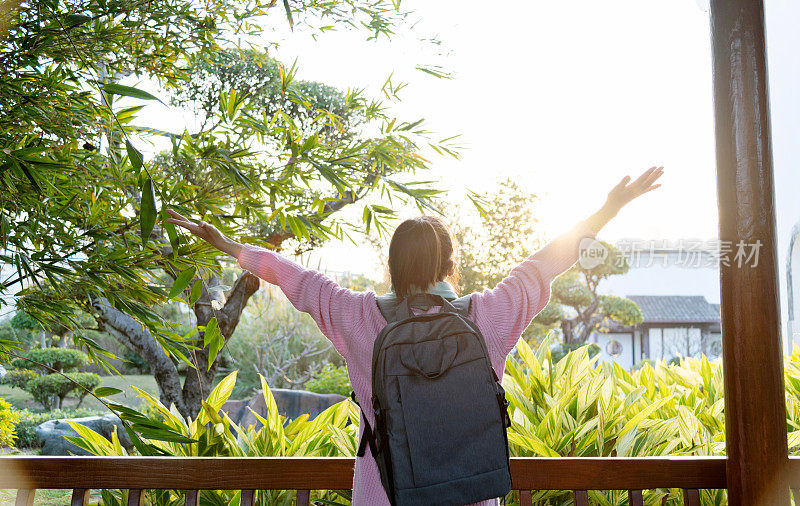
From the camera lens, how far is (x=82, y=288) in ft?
4.57

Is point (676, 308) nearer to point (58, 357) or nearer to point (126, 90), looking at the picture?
point (58, 357)

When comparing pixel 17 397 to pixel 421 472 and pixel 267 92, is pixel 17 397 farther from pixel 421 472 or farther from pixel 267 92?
pixel 421 472

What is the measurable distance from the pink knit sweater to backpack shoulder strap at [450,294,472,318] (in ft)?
0.04

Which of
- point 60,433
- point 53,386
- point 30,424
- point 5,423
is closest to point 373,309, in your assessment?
point 5,423

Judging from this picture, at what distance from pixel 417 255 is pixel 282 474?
627 mm

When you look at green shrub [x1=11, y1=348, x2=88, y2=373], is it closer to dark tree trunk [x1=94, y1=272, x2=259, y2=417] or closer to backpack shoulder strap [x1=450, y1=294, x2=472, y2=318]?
dark tree trunk [x1=94, y1=272, x2=259, y2=417]

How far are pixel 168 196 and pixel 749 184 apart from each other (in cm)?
125

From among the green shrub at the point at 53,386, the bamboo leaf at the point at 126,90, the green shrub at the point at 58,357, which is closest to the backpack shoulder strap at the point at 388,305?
the bamboo leaf at the point at 126,90

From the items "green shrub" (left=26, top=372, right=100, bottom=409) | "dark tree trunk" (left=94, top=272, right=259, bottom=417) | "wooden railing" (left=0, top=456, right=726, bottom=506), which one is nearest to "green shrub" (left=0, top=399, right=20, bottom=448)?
"dark tree trunk" (left=94, top=272, right=259, bottom=417)

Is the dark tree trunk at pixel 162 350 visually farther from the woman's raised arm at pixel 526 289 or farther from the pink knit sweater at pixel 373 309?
the woman's raised arm at pixel 526 289

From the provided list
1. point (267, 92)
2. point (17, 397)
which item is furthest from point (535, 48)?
point (17, 397)

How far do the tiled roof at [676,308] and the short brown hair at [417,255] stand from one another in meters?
15.1

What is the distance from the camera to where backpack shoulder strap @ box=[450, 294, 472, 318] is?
110 centimetres

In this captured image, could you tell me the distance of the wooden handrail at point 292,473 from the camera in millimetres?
1354
